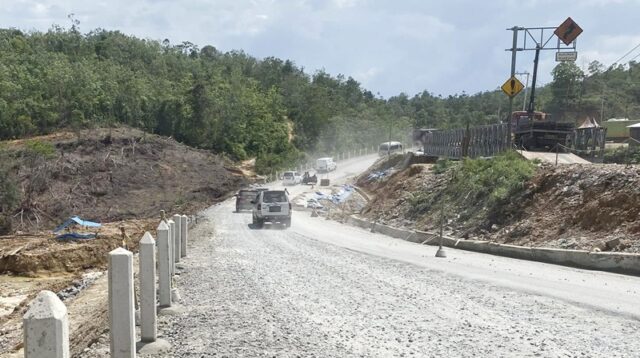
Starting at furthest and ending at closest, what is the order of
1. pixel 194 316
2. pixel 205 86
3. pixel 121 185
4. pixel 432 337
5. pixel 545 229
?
1. pixel 205 86
2. pixel 121 185
3. pixel 545 229
4. pixel 194 316
5. pixel 432 337

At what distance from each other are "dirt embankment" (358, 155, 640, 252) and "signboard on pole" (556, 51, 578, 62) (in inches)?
395

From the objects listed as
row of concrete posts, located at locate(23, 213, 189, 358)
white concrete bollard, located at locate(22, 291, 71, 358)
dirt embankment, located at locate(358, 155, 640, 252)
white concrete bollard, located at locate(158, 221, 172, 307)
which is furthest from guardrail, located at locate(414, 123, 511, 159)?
white concrete bollard, located at locate(22, 291, 71, 358)

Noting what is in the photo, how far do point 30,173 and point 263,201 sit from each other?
97.7ft

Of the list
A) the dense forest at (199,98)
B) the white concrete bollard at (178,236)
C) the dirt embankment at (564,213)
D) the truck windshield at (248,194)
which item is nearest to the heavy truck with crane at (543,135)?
the dirt embankment at (564,213)

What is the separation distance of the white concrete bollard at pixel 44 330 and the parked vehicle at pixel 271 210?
2829cm

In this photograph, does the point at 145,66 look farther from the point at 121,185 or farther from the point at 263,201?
the point at 263,201

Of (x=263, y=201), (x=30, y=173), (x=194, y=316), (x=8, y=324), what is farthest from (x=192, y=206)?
(x=194, y=316)

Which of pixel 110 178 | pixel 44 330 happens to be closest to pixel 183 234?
pixel 44 330

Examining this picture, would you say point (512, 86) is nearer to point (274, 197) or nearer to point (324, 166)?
point (274, 197)

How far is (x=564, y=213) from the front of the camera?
19.4m

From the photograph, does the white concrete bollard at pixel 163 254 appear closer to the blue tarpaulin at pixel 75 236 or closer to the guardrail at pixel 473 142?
the blue tarpaulin at pixel 75 236

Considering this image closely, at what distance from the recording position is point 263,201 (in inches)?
1270

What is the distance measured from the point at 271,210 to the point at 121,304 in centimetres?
2632

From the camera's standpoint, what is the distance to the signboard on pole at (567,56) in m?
31.3
